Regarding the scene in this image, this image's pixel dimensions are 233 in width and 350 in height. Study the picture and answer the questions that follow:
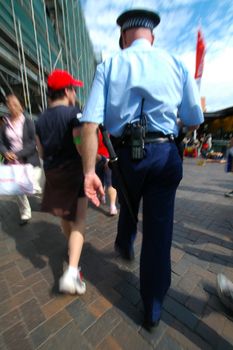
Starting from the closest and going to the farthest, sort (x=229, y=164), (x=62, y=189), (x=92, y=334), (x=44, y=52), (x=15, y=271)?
(x=92, y=334)
(x=62, y=189)
(x=15, y=271)
(x=229, y=164)
(x=44, y=52)

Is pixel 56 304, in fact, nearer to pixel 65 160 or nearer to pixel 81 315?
pixel 81 315

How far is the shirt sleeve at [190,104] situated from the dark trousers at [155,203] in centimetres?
26

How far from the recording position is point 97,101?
4.45 feet

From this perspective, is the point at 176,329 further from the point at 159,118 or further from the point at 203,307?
the point at 159,118

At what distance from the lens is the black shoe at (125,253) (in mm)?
2403

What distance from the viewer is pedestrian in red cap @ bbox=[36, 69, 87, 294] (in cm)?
190

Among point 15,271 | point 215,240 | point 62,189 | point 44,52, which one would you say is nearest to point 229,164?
point 215,240

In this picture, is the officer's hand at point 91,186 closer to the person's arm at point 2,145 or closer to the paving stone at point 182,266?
the paving stone at point 182,266

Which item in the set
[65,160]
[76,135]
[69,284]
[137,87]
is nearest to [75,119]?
[76,135]

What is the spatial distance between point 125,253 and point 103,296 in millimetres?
558

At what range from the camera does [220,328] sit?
164cm

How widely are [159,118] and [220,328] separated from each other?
5.20ft

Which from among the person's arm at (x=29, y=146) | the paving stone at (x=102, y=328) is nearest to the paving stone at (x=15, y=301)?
the paving stone at (x=102, y=328)

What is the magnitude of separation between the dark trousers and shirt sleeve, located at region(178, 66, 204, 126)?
257 millimetres
